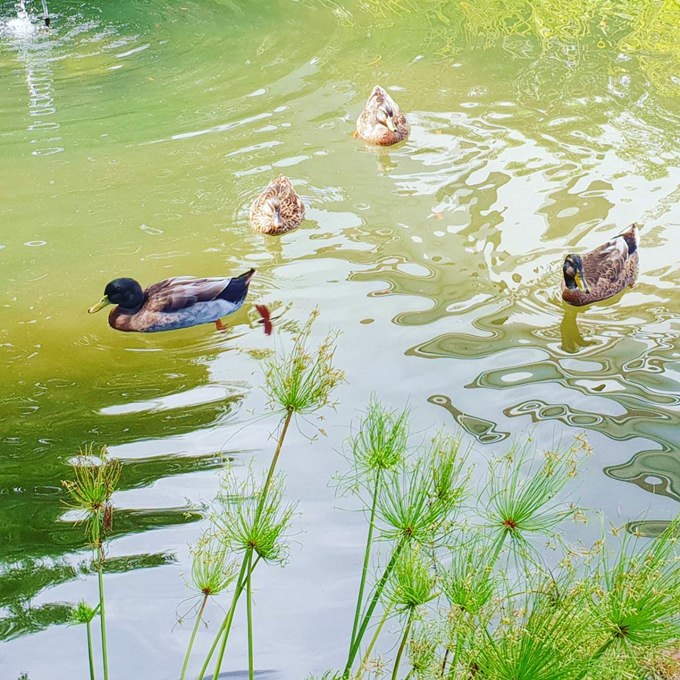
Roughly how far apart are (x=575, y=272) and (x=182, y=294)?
2.43 m

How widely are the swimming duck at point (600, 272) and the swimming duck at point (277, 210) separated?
205cm

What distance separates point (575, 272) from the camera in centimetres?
631

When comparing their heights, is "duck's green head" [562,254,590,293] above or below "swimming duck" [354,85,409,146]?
below

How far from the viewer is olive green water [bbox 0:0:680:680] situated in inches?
178

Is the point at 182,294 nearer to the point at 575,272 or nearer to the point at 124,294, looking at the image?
the point at 124,294

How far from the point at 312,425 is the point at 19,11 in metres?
9.20

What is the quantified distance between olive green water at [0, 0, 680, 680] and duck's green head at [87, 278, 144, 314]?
221 mm

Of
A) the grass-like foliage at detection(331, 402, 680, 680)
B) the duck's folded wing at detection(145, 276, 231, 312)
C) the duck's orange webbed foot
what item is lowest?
the duck's orange webbed foot

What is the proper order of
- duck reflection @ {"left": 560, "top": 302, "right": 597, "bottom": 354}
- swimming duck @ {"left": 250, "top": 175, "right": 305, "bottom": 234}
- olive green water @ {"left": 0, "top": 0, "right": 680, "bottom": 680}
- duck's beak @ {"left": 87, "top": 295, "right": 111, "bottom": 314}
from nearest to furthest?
olive green water @ {"left": 0, "top": 0, "right": 680, "bottom": 680}
duck reflection @ {"left": 560, "top": 302, "right": 597, "bottom": 354}
duck's beak @ {"left": 87, "top": 295, "right": 111, "bottom": 314}
swimming duck @ {"left": 250, "top": 175, "right": 305, "bottom": 234}

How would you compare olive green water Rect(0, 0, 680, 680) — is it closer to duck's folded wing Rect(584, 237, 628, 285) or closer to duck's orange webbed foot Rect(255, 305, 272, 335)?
duck's orange webbed foot Rect(255, 305, 272, 335)

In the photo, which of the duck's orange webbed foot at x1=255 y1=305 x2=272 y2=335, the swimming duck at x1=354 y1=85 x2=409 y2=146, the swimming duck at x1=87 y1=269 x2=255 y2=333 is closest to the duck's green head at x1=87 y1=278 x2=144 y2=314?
the swimming duck at x1=87 y1=269 x2=255 y2=333

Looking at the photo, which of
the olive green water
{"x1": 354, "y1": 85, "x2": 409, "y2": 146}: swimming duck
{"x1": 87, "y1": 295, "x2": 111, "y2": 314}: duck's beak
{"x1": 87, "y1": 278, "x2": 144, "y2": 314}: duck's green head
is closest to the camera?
the olive green water

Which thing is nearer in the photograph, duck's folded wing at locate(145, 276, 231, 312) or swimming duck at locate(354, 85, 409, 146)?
duck's folded wing at locate(145, 276, 231, 312)

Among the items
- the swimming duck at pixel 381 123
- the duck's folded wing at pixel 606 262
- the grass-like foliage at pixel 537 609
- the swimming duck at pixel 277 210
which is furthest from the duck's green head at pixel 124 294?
the grass-like foliage at pixel 537 609
